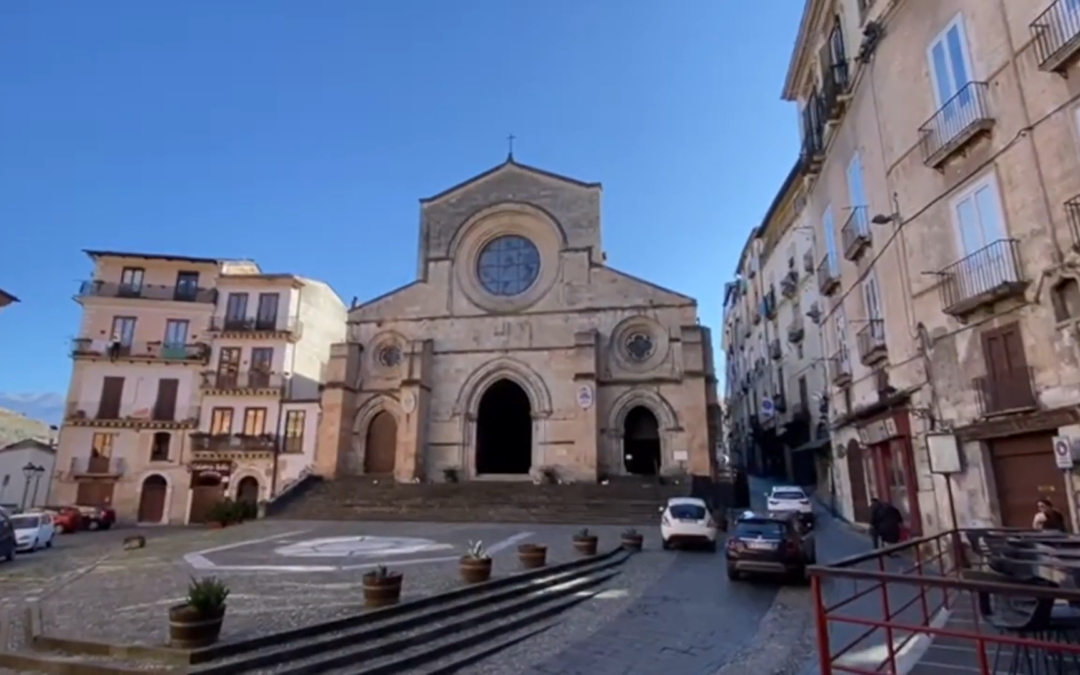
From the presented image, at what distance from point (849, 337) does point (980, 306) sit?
7006mm

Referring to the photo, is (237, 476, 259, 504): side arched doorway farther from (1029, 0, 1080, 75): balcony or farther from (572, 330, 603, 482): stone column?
(1029, 0, 1080, 75): balcony

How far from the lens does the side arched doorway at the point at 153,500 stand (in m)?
29.5

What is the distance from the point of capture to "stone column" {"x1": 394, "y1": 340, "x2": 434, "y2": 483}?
1053 inches

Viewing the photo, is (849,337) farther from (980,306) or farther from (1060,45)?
(1060,45)

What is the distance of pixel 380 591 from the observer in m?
8.37

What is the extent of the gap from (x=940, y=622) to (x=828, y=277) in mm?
14632

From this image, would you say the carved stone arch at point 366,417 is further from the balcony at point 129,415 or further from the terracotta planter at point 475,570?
the terracotta planter at point 475,570

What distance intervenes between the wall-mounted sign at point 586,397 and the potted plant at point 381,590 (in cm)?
1812

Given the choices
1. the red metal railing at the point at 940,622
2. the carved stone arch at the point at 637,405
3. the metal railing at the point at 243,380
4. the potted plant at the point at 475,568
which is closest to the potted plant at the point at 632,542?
the potted plant at the point at 475,568

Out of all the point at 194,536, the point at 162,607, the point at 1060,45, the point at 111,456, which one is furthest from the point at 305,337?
the point at 1060,45

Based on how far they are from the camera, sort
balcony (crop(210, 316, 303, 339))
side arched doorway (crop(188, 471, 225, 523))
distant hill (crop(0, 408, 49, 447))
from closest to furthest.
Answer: side arched doorway (crop(188, 471, 225, 523)), balcony (crop(210, 316, 303, 339)), distant hill (crop(0, 408, 49, 447))

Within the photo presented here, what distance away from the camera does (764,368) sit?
1425 inches

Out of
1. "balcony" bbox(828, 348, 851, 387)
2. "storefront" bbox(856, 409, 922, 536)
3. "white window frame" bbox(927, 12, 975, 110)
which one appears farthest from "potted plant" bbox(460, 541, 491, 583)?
"balcony" bbox(828, 348, 851, 387)

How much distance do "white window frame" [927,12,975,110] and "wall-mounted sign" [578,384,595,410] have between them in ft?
54.2
